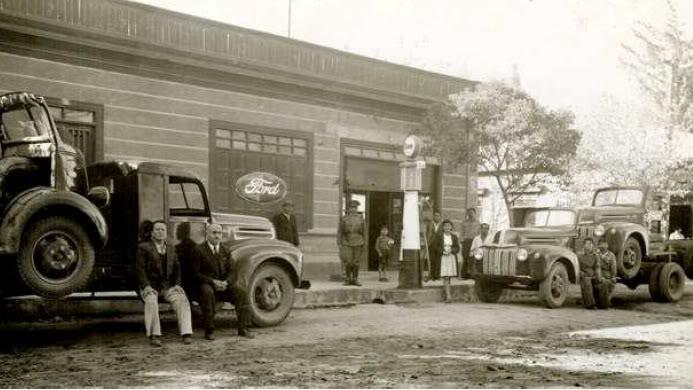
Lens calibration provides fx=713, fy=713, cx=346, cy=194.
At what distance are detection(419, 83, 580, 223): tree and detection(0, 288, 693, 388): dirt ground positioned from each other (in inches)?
203

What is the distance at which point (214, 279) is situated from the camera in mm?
8500

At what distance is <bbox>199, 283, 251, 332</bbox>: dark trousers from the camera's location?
8.43 metres

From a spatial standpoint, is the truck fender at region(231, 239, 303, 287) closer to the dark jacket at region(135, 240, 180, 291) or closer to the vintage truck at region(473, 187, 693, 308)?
the dark jacket at region(135, 240, 180, 291)

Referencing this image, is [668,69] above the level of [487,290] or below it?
above

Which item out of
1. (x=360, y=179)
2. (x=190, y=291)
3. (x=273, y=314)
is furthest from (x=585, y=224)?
(x=190, y=291)

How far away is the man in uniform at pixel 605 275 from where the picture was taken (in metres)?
12.5

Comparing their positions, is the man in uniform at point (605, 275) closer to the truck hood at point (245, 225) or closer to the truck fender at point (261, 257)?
the truck fender at point (261, 257)

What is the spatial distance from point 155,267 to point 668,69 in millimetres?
21850

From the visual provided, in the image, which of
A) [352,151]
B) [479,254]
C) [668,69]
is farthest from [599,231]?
[668,69]

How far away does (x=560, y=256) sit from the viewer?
12.5 metres

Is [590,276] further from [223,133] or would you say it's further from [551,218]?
[223,133]

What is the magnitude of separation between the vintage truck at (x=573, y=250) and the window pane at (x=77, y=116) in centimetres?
755

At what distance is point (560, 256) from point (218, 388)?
8.43 m

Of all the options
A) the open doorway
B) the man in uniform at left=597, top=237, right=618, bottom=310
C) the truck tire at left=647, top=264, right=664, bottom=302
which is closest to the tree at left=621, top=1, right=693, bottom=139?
the open doorway
